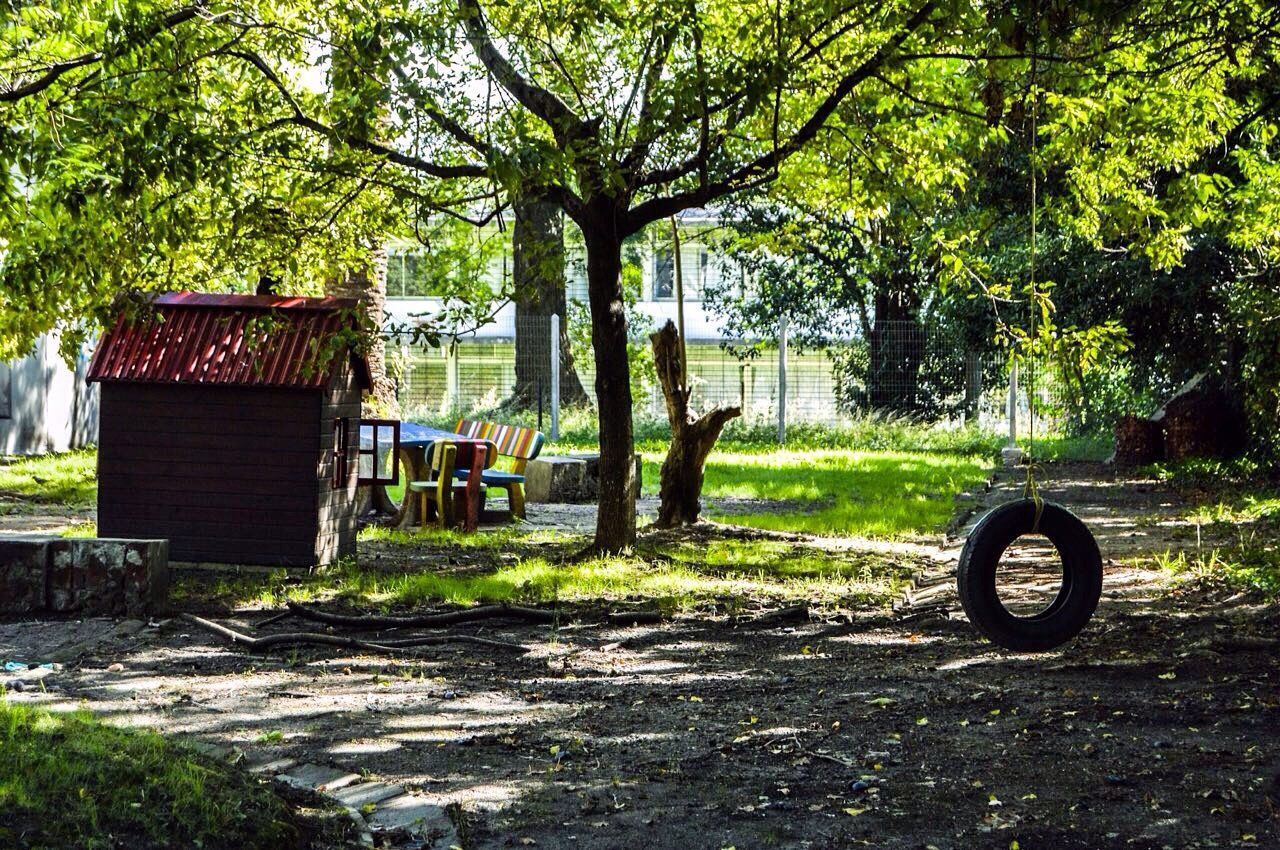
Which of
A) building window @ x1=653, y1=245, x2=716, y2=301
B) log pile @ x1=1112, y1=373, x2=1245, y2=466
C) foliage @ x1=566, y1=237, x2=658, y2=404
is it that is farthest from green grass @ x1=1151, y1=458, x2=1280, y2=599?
building window @ x1=653, y1=245, x2=716, y2=301

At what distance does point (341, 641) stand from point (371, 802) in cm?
323

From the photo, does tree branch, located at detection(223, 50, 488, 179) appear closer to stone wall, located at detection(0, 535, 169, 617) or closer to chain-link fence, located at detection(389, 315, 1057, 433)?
stone wall, located at detection(0, 535, 169, 617)

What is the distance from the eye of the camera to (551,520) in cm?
1521

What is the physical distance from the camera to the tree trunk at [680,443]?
1397 cm

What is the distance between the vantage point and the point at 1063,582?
7.25 m

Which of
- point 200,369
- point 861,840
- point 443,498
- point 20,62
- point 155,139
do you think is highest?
point 20,62

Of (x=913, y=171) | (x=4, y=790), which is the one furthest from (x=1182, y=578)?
(x=4, y=790)

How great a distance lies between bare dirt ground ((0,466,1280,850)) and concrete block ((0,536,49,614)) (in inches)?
15.6

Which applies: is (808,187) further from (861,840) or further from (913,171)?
(861,840)

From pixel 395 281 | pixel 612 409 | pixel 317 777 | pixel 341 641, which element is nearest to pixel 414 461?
pixel 612 409

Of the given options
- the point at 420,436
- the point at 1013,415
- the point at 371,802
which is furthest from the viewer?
the point at 1013,415

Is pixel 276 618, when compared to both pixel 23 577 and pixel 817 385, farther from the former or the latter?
pixel 817 385

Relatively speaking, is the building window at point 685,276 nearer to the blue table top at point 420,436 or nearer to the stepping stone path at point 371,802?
the blue table top at point 420,436

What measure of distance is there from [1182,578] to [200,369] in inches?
286
